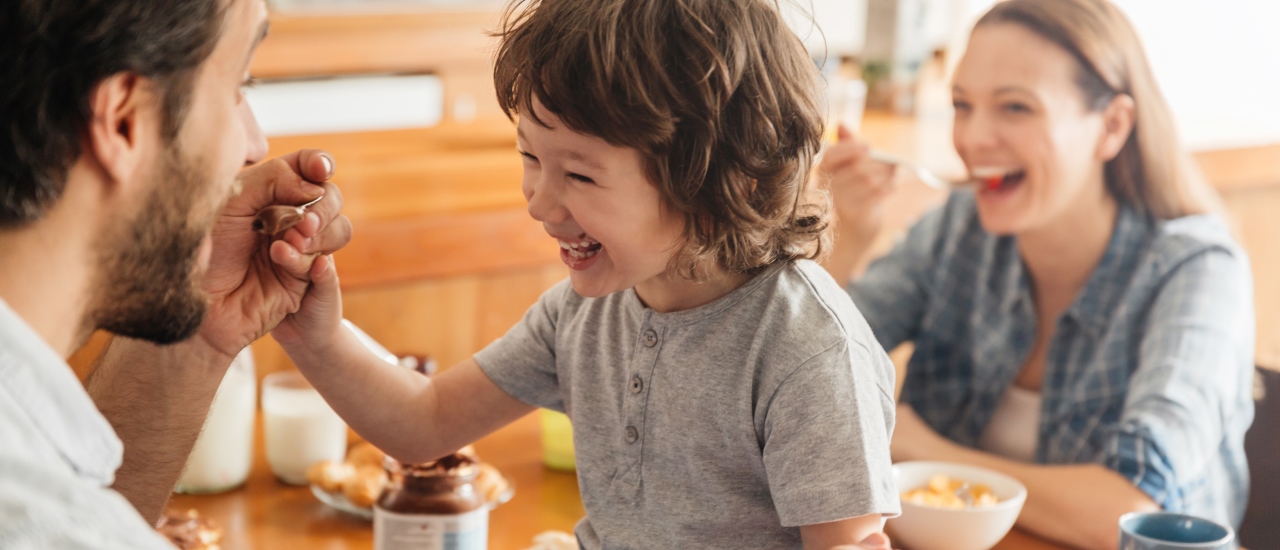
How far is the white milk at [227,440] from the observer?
4.67ft

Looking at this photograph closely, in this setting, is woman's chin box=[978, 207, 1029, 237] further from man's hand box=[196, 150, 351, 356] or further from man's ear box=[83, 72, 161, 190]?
man's ear box=[83, 72, 161, 190]

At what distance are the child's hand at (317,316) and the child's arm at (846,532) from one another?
0.49m

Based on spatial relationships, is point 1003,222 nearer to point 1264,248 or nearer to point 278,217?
point 278,217

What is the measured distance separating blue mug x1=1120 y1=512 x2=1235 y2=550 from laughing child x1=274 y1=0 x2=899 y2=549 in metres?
0.30

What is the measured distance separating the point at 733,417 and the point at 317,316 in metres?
0.41

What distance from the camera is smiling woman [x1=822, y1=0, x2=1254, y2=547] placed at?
1.79m

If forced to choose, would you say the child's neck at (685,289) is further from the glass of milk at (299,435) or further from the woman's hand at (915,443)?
the woman's hand at (915,443)

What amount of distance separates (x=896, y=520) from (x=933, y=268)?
938 mm

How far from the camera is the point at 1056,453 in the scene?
6.28ft

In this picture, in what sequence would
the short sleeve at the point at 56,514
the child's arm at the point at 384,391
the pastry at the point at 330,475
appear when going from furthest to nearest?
the pastry at the point at 330,475, the child's arm at the point at 384,391, the short sleeve at the point at 56,514

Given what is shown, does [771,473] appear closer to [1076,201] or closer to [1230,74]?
[1076,201]

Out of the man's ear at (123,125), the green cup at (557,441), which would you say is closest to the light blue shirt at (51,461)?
the man's ear at (123,125)

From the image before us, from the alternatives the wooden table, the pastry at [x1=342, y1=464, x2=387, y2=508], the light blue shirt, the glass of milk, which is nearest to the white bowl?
the wooden table

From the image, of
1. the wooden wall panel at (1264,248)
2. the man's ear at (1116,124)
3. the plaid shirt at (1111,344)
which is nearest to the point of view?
the plaid shirt at (1111,344)
